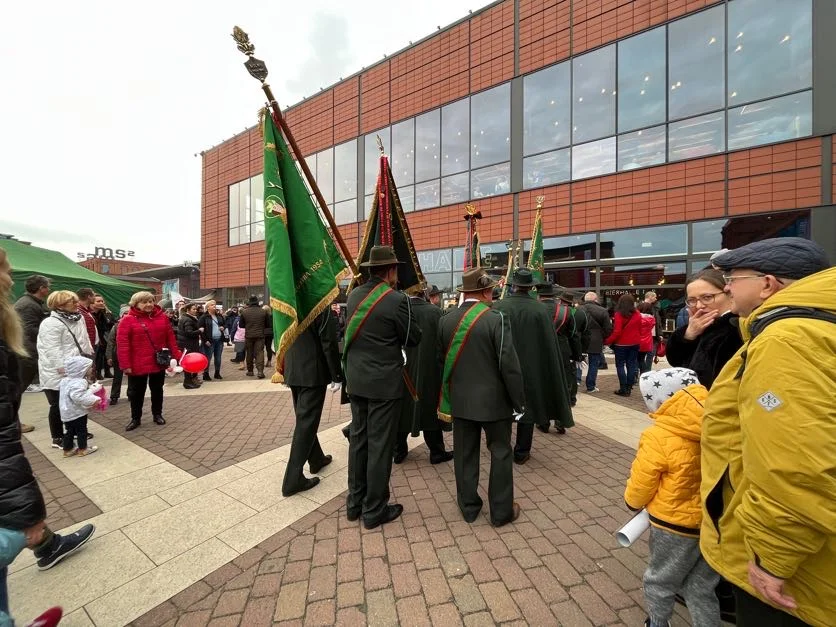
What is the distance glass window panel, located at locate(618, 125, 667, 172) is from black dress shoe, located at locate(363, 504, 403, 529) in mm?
14450

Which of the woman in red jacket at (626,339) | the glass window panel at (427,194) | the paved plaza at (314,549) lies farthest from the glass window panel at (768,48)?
the paved plaza at (314,549)

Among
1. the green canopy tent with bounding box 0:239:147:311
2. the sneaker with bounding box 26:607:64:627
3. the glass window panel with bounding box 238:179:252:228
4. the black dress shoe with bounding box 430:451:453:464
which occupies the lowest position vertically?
the black dress shoe with bounding box 430:451:453:464

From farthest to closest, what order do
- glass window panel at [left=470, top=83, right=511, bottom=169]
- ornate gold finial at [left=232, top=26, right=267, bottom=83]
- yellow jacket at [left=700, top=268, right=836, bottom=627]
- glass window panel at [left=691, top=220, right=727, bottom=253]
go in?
glass window panel at [left=470, top=83, right=511, bottom=169] < glass window panel at [left=691, top=220, right=727, bottom=253] < ornate gold finial at [left=232, top=26, right=267, bottom=83] < yellow jacket at [left=700, top=268, right=836, bottom=627]

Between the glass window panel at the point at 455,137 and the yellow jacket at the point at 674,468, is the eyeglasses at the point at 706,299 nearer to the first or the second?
the yellow jacket at the point at 674,468

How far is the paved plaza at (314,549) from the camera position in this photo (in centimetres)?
208

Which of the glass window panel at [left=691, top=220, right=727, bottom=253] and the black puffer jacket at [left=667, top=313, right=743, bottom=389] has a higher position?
the glass window panel at [left=691, top=220, right=727, bottom=253]

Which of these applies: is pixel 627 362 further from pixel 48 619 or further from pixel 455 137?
pixel 455 137

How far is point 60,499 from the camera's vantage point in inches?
131

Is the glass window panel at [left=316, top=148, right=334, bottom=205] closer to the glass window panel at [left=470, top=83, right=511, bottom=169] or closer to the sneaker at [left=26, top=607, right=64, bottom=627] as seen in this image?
the glass window panel at [left=470, top=83, right=511, bottom=169]

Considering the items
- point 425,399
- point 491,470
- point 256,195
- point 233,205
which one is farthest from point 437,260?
point 233,205

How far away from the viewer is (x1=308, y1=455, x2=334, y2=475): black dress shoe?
3805 millimetres

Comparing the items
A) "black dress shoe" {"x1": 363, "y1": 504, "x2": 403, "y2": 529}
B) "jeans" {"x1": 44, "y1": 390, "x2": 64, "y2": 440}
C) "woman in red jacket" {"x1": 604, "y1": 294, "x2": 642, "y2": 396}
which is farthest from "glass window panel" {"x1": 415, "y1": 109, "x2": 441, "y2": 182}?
"black dress shoe" {"x1": 363, "y1": 504, "x2": 403, "y2": 529}

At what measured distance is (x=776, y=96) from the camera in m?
10.7

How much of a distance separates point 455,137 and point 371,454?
1677 centimetres
